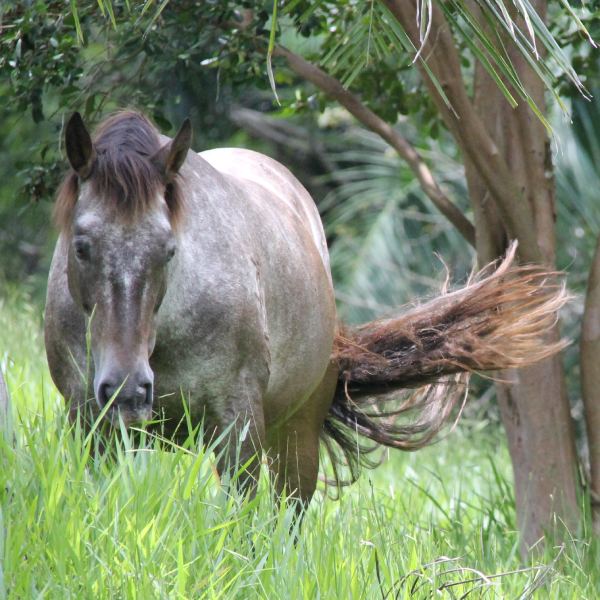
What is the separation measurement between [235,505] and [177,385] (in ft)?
→ 1.57

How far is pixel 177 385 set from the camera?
146 inches

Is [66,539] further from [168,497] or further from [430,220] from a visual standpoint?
[430,220]

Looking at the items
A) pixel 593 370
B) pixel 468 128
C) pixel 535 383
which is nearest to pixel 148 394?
pixel 468 128

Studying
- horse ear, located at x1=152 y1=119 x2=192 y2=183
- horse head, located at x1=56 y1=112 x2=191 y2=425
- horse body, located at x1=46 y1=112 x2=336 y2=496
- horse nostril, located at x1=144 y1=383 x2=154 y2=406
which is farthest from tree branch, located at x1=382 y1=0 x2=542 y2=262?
horse nostril, located at x1=144 y1=383 x2=154 y2=406

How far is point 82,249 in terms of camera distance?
3365 mm

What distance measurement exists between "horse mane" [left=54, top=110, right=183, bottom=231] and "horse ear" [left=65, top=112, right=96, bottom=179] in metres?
0.02

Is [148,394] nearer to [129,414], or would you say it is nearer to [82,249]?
[129,414]

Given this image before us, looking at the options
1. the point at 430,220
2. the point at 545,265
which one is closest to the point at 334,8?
the point at 545,265

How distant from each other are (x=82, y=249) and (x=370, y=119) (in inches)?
92.0

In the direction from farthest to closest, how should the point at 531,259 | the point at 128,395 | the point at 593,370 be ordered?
the point at 593,370, the point at 531,259, the point at 128,395

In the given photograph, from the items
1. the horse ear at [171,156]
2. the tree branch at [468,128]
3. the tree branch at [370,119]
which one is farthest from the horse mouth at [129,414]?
the tree branch at [370,119]

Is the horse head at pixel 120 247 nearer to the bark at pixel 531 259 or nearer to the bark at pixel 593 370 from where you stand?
the bark at pixel 531 259

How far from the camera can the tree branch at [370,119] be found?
17.3 ft

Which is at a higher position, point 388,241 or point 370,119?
point 370,119
